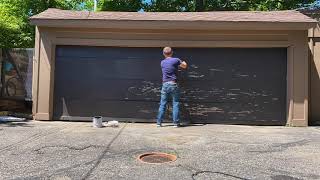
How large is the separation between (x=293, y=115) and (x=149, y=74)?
3520 millimetres

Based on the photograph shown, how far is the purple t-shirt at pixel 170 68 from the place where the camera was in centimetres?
980

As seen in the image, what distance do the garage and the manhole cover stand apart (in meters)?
4.05

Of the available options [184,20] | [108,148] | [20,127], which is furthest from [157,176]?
[184,20]

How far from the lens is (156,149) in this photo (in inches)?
279

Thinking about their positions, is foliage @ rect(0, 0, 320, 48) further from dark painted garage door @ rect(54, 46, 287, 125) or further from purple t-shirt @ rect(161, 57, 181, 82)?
purple t-shirt @ rect(161, 57, 181, 82)

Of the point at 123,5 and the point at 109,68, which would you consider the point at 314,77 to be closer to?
the point at 109,68

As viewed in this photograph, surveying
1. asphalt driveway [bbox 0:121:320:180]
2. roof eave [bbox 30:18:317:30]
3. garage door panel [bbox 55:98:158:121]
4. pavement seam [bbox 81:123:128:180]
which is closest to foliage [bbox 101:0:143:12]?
roof eave [bbox 30:18:317:30]

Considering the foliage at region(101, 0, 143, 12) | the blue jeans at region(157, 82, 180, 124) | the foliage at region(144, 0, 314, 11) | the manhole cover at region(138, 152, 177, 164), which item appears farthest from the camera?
the foliage at region(101, 0, 143, 12)

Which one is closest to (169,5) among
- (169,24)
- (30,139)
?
(169,24)

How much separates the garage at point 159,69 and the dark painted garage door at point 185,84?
2 cm

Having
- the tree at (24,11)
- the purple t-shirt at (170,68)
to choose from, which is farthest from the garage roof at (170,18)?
the tree at (24,11)

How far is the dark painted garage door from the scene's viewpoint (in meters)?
10.7

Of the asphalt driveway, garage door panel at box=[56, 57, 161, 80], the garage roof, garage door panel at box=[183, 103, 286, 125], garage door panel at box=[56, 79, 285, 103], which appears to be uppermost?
the garage roof

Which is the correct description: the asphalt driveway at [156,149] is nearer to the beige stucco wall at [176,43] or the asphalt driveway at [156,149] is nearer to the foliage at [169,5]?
the beige stucco wall at [176,43]
